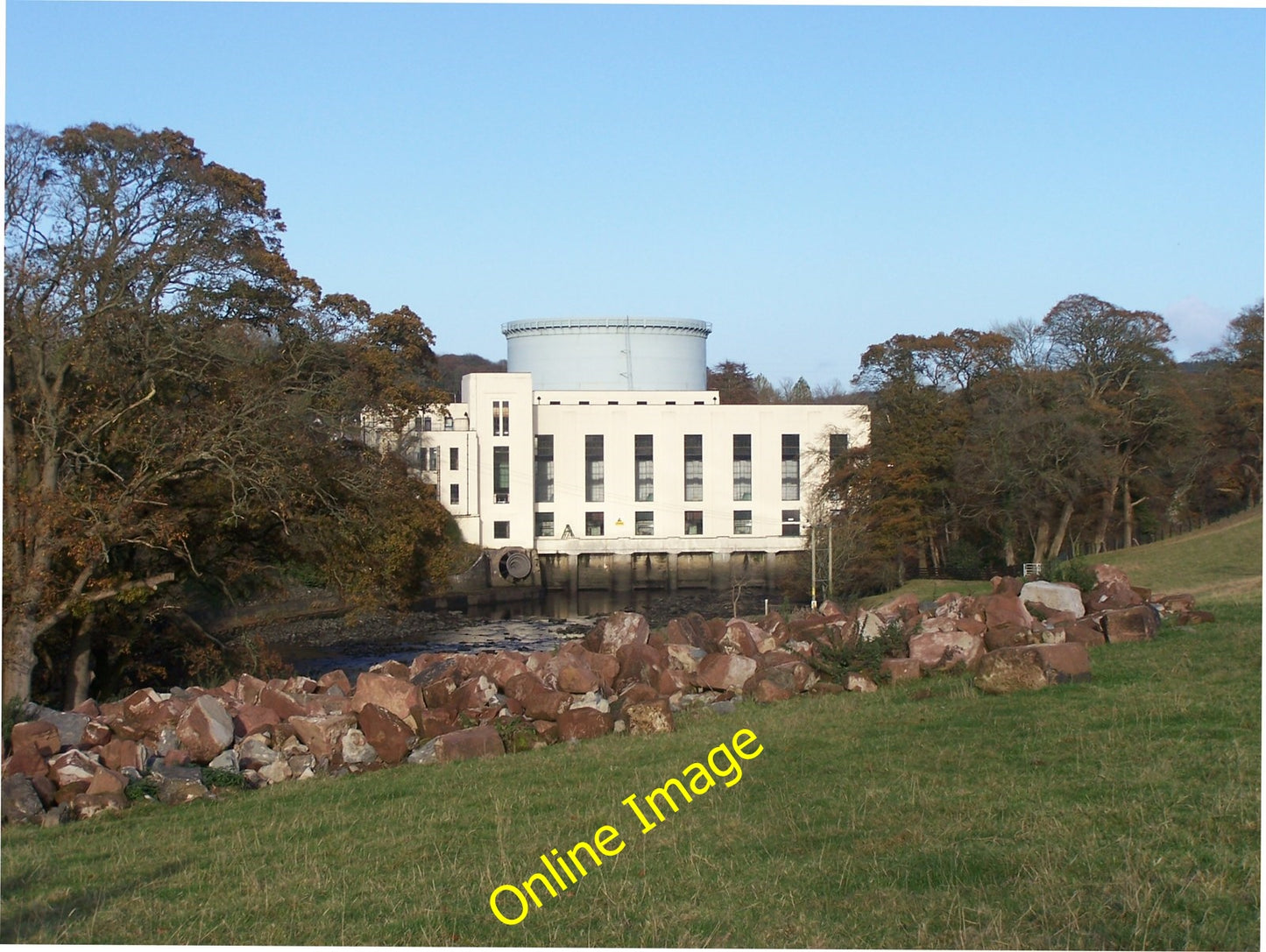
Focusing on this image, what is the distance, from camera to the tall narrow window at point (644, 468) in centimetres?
6000

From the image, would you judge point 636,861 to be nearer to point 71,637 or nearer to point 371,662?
point 71,637

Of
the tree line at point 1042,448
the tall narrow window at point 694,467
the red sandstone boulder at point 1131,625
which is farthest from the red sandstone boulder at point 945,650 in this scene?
the tall narrow window at point 694,467

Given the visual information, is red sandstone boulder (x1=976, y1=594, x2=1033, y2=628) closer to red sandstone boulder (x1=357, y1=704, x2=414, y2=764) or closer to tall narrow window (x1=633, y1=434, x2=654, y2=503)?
red sandstone boulder (x1=357, y1=704, x2=414, y2=764)

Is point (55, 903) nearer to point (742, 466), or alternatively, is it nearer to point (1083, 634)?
point (1083, 634)

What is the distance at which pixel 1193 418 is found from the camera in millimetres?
30281

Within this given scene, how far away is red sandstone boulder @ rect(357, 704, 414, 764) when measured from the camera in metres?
10.6

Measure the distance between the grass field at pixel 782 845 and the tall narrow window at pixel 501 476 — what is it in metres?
48.2

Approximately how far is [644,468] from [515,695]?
48748 mm

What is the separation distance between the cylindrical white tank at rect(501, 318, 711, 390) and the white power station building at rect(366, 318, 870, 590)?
70 mm

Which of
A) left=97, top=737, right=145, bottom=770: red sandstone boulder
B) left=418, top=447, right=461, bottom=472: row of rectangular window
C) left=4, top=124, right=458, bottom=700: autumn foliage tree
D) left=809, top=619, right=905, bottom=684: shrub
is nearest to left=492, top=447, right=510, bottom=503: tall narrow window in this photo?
left=418, top=447, right=461, bottom=472: row of rectangular window

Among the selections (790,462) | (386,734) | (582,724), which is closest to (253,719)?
(386,734)

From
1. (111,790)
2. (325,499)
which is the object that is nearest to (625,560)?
(325,499)

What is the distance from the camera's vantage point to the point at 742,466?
59.9 meters

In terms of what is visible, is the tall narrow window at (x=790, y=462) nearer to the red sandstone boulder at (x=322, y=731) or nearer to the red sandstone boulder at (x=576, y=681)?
the red sandstone boulder at (x=576, y=681)
